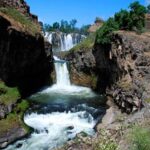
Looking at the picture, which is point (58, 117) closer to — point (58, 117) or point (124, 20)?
point (58, 117)

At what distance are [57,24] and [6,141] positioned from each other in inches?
4215

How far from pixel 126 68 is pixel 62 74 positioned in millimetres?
16125

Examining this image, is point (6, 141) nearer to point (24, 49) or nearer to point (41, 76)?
point (24, 49)

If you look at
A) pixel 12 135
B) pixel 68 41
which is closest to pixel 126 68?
pixel 12 135

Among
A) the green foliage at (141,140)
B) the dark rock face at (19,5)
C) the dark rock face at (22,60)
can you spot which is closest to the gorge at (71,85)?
the dark rock face at (22,60)

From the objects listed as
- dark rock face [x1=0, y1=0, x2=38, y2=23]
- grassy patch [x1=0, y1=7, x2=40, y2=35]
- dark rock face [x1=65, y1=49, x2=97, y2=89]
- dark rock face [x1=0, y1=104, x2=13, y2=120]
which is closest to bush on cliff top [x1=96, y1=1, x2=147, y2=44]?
dark rock face [x1=65, y1=49, x2=97, y2=89]

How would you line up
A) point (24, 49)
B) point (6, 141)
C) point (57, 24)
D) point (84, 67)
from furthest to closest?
point (57, 24) → point (84, 67) → point (24, 49) → point (6, 141)

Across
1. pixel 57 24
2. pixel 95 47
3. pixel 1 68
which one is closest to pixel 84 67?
pixel 95 47

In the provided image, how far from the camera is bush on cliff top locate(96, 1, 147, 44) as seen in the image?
48500mm

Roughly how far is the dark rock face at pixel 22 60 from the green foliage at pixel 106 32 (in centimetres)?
784

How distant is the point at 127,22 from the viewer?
4903 cm

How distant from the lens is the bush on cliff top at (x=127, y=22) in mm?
48500

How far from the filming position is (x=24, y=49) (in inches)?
1686

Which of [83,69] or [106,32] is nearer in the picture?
[106,32]
